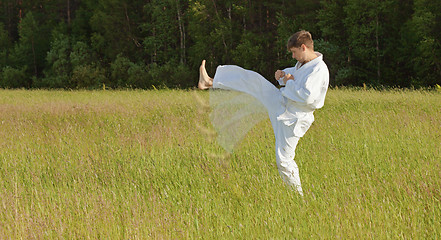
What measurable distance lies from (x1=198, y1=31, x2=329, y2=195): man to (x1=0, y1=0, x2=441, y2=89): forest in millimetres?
22722

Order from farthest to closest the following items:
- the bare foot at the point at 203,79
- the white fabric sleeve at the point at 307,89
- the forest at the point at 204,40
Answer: the forest at the point at 204,40 < the bare foot at the point at 203,79 < the white fabric sleeve at the point at 307,89

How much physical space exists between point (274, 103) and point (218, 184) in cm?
108

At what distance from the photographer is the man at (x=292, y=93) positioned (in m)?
3.79

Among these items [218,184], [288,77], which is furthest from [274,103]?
[218,184]

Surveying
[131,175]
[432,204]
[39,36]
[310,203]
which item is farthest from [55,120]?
[39,36]

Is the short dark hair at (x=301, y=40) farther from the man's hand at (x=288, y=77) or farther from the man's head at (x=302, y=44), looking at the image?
the man's hand at (x=288, y=77)

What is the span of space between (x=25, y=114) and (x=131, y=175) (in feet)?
23.3

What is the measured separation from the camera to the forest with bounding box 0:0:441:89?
26.3 meters

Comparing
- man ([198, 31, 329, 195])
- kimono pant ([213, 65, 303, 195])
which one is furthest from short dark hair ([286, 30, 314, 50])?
kimono pant ([213, 65, 303, 195])

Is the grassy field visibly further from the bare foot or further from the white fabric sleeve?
the bare foot

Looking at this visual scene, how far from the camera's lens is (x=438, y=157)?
5176mm

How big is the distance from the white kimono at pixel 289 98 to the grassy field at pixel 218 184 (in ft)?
1.09

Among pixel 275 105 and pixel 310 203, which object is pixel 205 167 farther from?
pixel 310 203

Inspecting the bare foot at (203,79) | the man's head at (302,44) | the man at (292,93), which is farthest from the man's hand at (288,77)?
the bare foot at (203,79)
